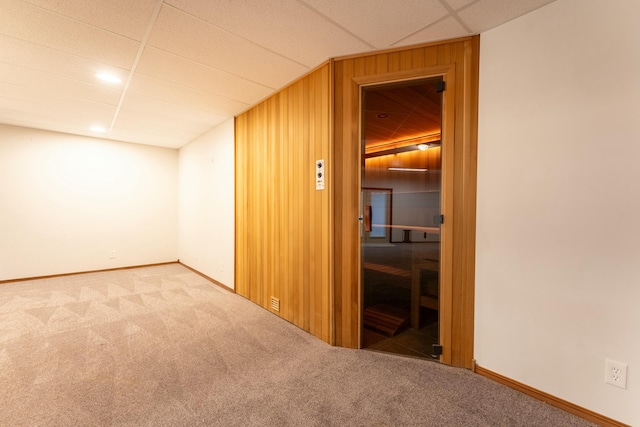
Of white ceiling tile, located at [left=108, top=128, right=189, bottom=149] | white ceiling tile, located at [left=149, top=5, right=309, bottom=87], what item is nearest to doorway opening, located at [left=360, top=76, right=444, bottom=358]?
white ceiling tile, located at [left=149, top=5, right=309, bottom=87]

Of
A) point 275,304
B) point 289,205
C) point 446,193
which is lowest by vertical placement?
point 275,304

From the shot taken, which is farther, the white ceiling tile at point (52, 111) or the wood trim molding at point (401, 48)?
the white ceiling tile at point (52, 111)

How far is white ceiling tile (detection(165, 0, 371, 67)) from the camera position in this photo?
6.05 feet

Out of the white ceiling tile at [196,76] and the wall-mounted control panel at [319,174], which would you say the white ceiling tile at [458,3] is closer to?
the wall-mounted control panel at [319,174]

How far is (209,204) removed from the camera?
4.87 metres

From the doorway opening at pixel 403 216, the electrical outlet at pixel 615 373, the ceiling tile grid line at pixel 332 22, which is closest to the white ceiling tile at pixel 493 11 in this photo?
the doorway opening at pixel 403 216

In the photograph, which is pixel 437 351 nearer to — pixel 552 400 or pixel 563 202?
pixel 552 400

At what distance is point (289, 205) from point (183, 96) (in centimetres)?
191

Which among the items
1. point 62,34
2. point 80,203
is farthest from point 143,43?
point 80,203

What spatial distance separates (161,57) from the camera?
2.47m

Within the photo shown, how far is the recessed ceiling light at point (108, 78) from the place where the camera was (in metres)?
2.81

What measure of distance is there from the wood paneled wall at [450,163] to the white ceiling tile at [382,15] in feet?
0.97

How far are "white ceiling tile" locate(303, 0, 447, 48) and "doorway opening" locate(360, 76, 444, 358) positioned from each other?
17.5 inches

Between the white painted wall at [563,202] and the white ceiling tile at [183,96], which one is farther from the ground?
the white ceiling tile at [183,96]
